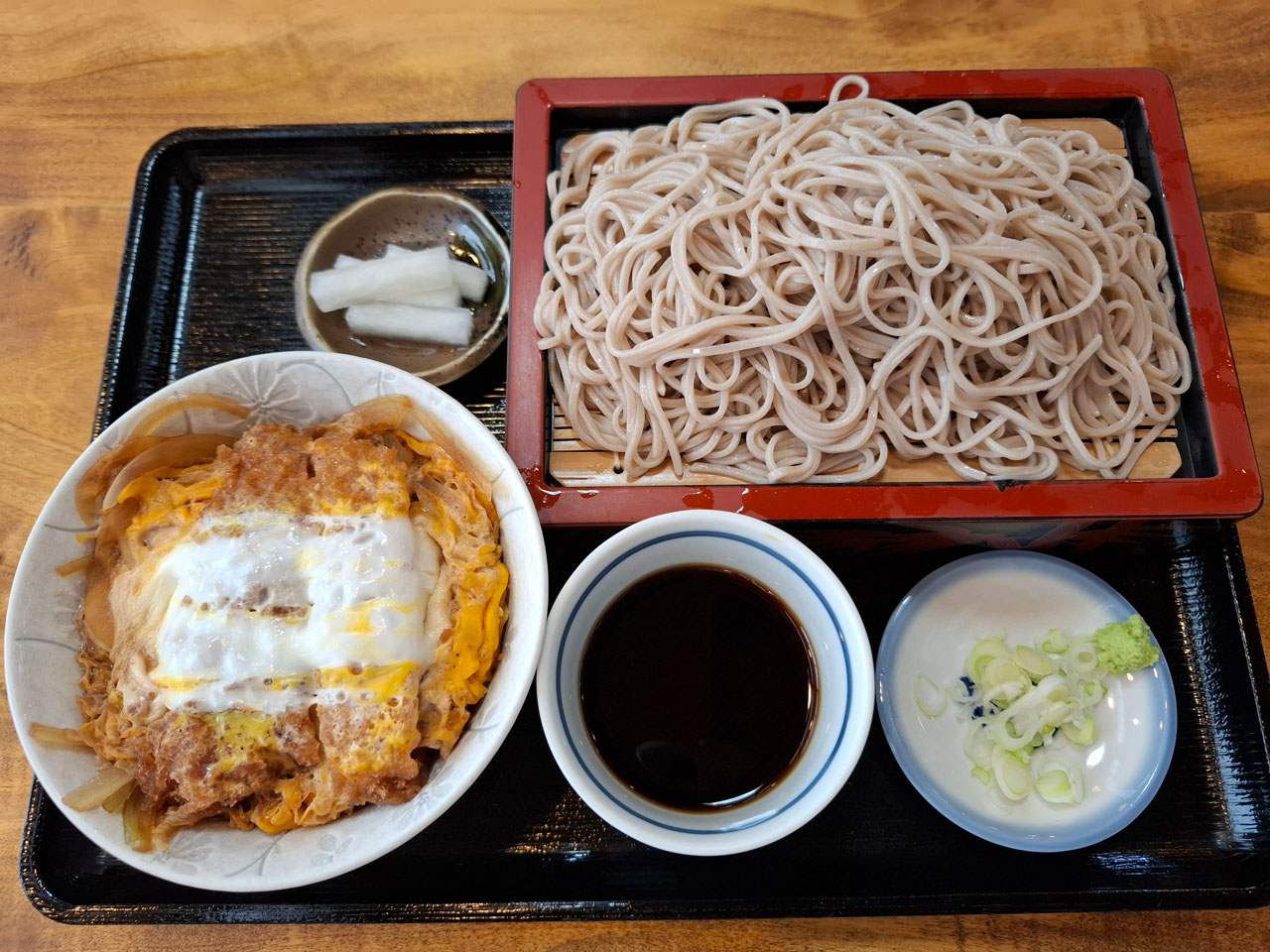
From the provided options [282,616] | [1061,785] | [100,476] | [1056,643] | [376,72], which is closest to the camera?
[282,616]

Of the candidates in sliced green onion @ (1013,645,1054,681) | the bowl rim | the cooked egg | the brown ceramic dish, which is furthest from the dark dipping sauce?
the brown ceramic dish

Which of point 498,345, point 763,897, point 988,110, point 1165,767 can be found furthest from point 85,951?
point 988,110

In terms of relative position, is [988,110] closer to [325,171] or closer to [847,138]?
[847,138]

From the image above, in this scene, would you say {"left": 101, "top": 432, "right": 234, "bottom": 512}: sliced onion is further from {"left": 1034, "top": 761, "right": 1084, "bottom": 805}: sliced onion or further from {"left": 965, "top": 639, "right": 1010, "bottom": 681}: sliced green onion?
{"left": 1034, "top": 761, "right": 1084, "bottom": 805}: sliced onion

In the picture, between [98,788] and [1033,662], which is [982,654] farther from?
[98,788]

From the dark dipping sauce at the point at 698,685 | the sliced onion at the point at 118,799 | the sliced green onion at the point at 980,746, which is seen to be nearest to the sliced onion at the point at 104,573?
the sliced onion at the point at 118,799

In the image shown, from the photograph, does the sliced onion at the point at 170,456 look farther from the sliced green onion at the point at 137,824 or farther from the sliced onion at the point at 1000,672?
the sliced onion at the point at 1000,672

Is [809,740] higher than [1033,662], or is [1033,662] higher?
[1033,662]

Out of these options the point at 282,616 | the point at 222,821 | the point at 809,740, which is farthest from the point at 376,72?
the point at 809,740
